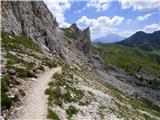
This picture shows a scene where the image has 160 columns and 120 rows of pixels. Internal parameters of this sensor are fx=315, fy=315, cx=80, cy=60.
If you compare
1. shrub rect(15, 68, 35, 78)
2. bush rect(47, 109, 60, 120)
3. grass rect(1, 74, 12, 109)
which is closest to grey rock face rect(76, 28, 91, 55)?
shrub rect(15, 68, 35, 78)

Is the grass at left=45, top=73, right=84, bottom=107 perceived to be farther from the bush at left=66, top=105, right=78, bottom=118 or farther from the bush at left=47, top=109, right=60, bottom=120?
the bush at left=47, top=109, right=60, bottom=120

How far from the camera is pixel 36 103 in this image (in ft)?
110

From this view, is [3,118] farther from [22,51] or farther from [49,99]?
[22,51]

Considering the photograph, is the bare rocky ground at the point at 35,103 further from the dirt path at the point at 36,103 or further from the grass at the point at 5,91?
the grass at the point at 5,91

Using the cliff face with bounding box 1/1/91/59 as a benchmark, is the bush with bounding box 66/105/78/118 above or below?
below

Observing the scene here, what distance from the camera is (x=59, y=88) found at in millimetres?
39906

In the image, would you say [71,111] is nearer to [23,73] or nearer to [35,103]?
[35,103]

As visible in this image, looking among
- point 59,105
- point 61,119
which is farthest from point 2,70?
point 61,119

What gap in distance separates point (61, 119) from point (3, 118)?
604cm

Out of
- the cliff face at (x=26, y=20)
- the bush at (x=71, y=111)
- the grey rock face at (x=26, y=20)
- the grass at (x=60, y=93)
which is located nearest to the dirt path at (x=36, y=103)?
the grass at (x=60, y=93)

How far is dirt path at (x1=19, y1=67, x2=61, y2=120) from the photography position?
30.1 m

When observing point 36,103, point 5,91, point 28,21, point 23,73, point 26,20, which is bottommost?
point 36,103

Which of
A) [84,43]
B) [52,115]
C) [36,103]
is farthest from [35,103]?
[84,43]

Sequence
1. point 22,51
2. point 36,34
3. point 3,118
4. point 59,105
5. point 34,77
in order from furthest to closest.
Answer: point 36,34
point 22,51
point 34,77
point 59,105
point 3,118
